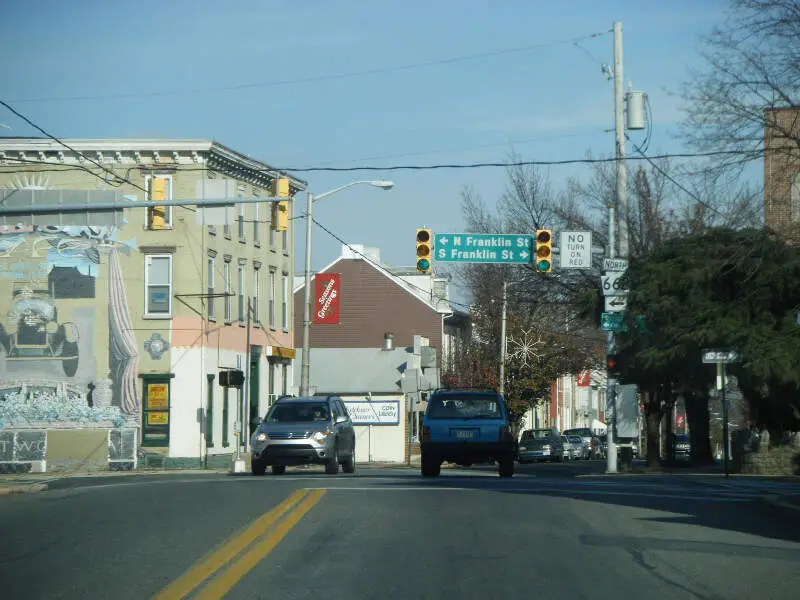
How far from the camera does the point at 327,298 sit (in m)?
56.6

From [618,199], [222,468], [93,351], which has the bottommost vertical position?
[222,468]

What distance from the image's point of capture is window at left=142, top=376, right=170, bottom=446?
44.4 meters

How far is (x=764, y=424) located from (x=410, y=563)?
21.6 meters

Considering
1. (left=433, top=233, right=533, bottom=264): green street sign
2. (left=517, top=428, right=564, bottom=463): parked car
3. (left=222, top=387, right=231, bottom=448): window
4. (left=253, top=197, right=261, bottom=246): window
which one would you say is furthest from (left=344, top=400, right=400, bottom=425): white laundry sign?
(left=433, top=233, right=533, bottom=264): green street sign

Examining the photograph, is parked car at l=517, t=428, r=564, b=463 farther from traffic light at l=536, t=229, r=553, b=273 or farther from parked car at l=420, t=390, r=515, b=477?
parked car at l=420, t=390, r=515, b=477

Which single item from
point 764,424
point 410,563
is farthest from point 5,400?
point 410,563

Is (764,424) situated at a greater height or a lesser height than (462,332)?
lesser

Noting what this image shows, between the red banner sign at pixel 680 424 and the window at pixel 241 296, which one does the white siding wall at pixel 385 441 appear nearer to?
the window at pixel 241 296

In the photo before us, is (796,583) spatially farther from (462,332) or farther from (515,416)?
(462,332)

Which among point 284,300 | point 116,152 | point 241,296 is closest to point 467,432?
point 116,152

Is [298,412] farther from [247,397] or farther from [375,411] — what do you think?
[375,411]

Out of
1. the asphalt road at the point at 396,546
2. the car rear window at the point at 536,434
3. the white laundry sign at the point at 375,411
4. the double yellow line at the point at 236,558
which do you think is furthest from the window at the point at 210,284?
the double yellow line at the point at 236,558

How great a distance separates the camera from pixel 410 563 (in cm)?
1054

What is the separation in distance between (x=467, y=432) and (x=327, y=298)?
31.2 meters
